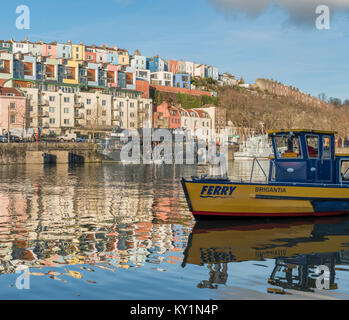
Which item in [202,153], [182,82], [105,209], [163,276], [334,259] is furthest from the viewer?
[182,82]

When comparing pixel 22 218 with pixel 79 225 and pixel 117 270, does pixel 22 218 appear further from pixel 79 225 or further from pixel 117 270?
pixel 117 270

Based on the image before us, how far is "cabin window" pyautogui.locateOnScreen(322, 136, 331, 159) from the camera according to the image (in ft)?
73.7

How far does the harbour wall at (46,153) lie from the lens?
71875 mm

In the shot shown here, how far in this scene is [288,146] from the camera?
22562 millimetres

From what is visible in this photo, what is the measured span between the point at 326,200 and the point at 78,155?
62.7 metres

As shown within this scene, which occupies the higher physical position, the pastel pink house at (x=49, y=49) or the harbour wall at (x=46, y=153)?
the pastel pink house at (x=49, y=49)

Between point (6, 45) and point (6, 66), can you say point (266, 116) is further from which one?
point (6, 45)

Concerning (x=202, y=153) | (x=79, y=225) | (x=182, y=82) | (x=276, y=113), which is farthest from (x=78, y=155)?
(x=276, y=113)

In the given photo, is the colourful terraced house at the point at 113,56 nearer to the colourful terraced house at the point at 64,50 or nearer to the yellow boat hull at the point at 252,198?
the colourful terraced house at the point at 64,50

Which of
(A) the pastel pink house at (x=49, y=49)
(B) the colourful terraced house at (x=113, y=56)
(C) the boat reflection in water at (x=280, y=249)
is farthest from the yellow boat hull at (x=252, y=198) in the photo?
(B) the colourful terraced house at (x=113, y=56)

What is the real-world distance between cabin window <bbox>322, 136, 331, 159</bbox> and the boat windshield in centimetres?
131

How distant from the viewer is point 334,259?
14359mm

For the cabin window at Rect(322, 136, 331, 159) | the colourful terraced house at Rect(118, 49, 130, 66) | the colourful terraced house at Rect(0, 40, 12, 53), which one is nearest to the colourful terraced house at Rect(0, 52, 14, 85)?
the colourful terraced house at Rect(0, 40, 12, 53)
